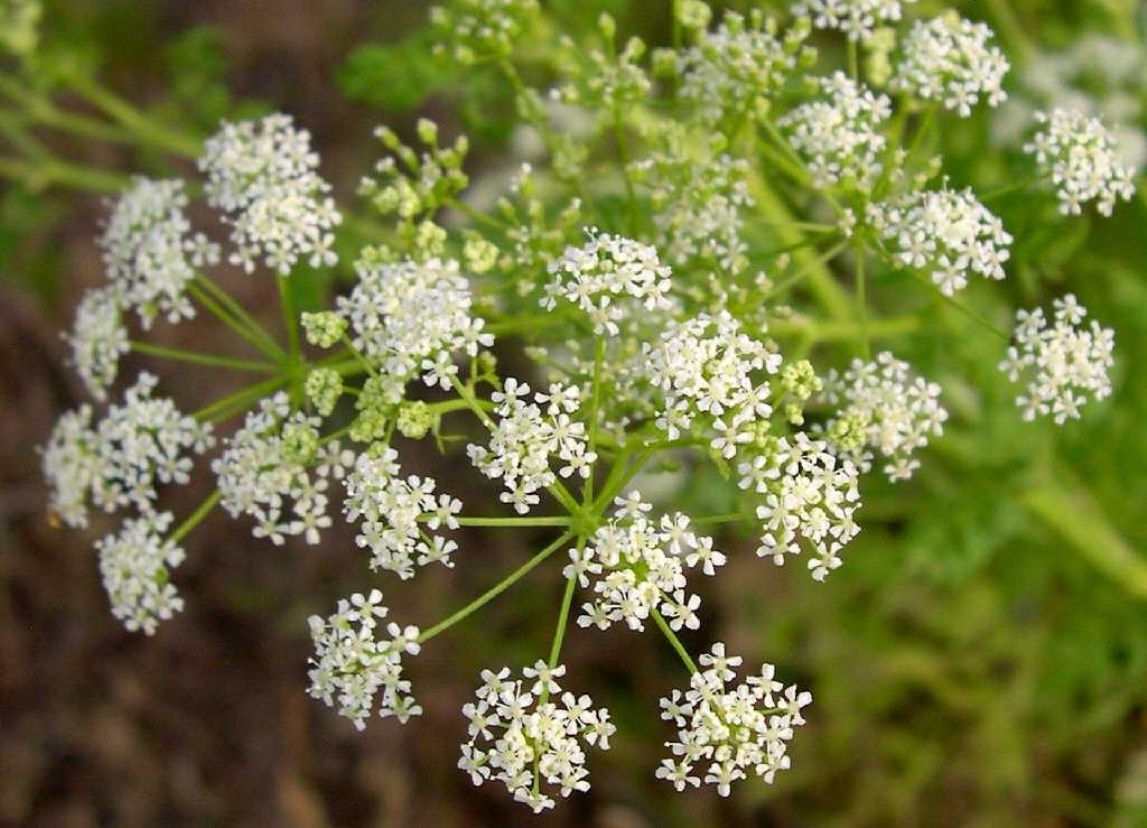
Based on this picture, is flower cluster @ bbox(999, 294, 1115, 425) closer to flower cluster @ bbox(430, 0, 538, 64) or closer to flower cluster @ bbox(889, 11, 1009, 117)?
flower cluster @ bbox(889, 11, 1009, 117)

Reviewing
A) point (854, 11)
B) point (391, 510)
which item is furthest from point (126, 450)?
point (854, 11)

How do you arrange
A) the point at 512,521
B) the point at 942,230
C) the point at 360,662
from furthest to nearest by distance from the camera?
the point at 942,230, the point at 360,662, the point at 512,521

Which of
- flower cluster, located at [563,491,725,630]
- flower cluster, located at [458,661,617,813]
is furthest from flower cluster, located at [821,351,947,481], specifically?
flower cluster, located at [458,661,617,813]

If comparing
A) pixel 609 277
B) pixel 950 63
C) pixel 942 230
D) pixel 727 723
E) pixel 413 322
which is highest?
pixel 950 63

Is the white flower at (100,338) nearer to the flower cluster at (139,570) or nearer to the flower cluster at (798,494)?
the flower cluster at (139,570)

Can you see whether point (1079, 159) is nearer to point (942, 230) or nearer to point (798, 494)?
point (942, 230)

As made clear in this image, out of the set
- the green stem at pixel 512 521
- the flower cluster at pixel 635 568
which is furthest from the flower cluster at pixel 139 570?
the flower cluster at pixel 635 568

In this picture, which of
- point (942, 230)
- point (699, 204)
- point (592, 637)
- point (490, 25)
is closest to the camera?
point (942, 230)

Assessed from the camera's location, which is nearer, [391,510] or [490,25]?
[391,510]
